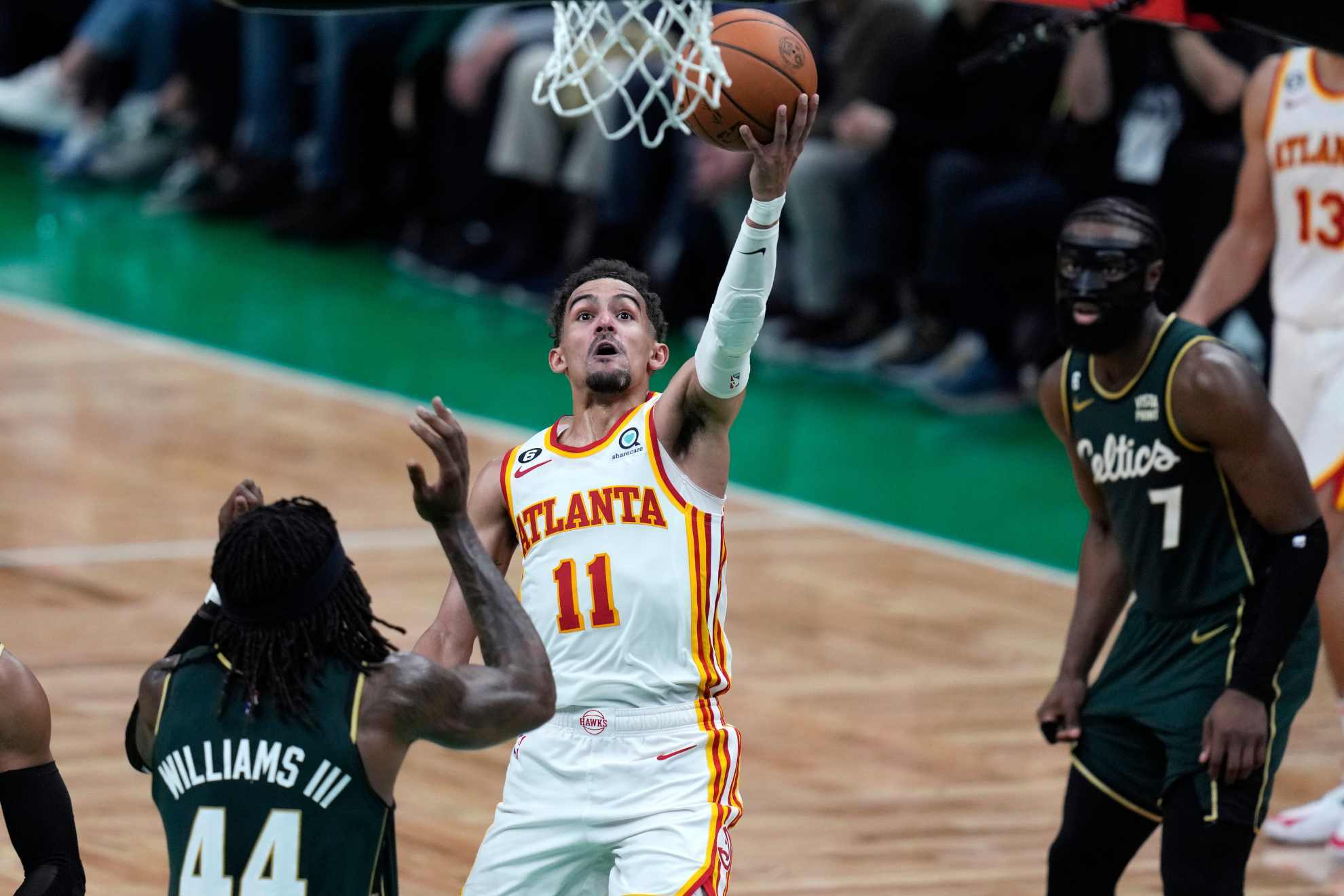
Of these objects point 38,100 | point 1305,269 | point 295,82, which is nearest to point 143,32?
point 38,100

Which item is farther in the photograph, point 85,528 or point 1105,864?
point 85,528

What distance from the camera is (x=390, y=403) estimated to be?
11.1 m

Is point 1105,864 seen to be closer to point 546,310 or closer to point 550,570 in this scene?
point 550,570

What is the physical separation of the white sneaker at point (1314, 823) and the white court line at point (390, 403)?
2405 mm

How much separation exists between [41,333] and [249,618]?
905 cm

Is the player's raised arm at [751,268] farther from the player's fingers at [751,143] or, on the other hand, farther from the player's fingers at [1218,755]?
the player's fingers at [1218,755]

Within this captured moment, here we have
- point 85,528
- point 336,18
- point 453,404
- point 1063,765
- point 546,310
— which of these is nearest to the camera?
point 1063,765

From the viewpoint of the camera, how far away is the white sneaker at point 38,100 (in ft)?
54.1

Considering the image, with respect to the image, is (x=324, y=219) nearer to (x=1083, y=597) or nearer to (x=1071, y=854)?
(x=1083, y=597)

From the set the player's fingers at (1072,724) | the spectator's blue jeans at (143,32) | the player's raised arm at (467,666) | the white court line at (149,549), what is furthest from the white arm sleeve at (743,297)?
the spectator's blue jeans at (143,32)

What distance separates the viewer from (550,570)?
4.66 meters

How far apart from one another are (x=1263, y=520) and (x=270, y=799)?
7.99ft

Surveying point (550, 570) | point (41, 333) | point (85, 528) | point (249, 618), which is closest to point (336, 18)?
point (41, 333)

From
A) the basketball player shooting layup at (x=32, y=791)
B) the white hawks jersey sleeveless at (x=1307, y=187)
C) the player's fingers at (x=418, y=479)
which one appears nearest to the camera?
the player's fingers at (x=418, y=479)
